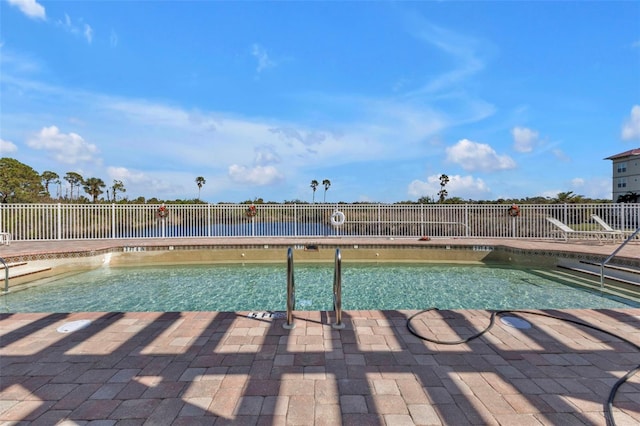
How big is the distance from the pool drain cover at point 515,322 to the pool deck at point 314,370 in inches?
3.0

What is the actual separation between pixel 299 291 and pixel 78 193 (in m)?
38.2

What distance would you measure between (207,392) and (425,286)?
4.83 meters

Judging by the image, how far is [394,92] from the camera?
595 inches

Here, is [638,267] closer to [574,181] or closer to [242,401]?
[242,401]

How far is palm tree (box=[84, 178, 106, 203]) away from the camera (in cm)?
4250

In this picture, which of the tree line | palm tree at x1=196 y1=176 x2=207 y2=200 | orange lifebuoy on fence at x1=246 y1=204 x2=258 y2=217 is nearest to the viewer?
orange lifebuoy on fence at x1=246 y1=204 x2=258 y2=217

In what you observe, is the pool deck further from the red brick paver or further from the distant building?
the distant building

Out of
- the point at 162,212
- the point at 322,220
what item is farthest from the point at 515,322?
the point at 162,212

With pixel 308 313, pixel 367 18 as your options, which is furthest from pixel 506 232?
pixel 308 313

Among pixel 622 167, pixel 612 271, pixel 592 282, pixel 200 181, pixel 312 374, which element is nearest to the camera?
pixel 312 374

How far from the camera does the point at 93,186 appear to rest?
42.8 metres

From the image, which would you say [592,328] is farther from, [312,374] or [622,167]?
[622,167]

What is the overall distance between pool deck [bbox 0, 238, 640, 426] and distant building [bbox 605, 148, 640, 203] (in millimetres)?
43660

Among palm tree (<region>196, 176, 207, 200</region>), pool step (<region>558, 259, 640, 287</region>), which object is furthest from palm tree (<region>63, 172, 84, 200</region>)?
pool step (<region>558, 259, 640, 287</region>)
